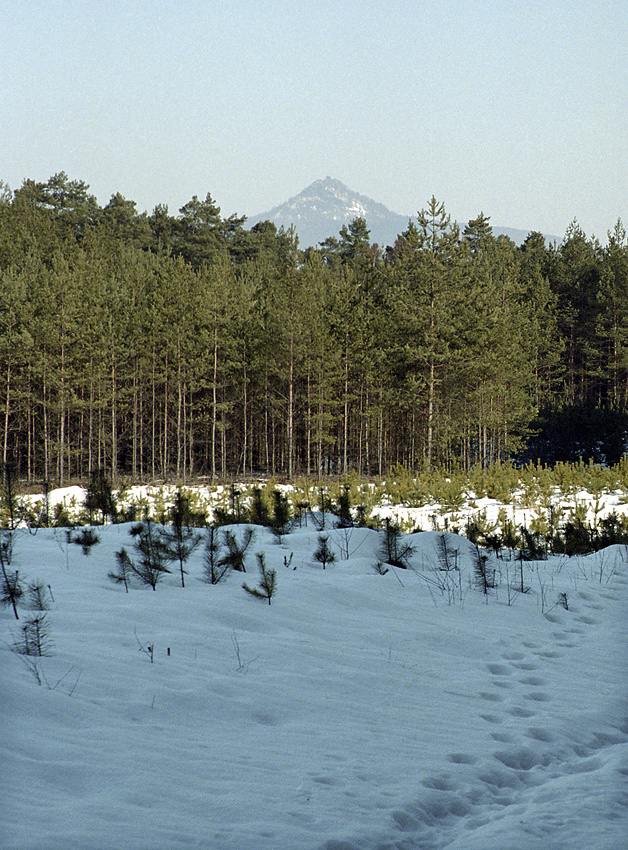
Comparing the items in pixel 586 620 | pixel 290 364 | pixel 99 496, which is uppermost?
pixel 290 364

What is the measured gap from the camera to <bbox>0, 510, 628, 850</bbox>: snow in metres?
2.46

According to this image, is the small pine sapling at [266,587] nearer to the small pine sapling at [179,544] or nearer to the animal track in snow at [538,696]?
the small pine sapling at [179,544]

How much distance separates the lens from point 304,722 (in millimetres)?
3432

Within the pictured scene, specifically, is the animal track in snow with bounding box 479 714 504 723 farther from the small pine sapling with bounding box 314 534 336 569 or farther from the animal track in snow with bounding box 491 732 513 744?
the small pine sapling with bounding box 314 534 336 569

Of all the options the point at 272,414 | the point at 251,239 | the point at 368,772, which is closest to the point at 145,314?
the point at 272,414

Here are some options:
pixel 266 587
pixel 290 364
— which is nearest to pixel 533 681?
pixel 266 587

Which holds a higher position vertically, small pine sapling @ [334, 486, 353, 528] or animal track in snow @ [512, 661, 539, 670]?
small pine sapling @ [334, 486, 353, 528]

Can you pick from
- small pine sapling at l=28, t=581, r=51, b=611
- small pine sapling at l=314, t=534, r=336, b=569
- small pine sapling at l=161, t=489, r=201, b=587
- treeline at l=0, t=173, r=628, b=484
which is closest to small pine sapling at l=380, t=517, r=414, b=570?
small pine sapling at l=314, t=534, r=336, b=569

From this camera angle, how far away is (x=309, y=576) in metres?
6.58

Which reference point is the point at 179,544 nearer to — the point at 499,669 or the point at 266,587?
the point at 266,587

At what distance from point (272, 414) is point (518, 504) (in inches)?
785

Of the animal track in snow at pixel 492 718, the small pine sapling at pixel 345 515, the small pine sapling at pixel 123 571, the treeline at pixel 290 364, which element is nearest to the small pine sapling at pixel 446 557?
the small pine sapling at pixel 345 515

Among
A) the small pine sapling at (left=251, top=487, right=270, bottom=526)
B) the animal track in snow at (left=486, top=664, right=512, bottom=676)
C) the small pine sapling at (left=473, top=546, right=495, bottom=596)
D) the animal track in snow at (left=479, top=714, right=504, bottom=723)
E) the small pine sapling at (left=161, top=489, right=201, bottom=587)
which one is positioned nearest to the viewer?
the animal track in snow at (left=479, top=714, right=504, bottom=723)

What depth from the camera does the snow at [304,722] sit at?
97.0 inches
